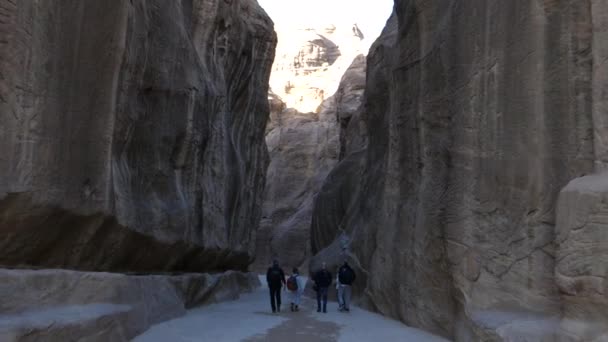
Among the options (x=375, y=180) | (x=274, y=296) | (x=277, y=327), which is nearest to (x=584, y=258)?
(x=277, y=327)

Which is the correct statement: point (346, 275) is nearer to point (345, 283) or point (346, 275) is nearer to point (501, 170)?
point (345, 283)

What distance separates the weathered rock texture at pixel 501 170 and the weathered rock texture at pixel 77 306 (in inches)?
197

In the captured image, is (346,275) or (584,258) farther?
(346,275)

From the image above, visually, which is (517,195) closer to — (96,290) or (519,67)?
(519,67)

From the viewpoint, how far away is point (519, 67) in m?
8.61

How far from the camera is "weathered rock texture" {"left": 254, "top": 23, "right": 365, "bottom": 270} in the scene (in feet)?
138

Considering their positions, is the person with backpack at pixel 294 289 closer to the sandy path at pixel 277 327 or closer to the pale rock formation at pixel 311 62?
the sandy path at pixel 277 327

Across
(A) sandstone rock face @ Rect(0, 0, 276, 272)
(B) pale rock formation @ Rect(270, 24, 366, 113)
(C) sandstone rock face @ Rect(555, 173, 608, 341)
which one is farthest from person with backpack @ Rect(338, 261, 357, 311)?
(B) pale rock formation @ Rect(270, 24, 366, 113)

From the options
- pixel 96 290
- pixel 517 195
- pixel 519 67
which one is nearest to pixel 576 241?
pixel 517 195

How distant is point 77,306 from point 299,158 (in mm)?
41699

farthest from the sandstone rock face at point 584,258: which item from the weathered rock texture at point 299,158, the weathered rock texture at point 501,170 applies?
the weathered rock texture at point 299,158

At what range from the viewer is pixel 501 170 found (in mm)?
8906

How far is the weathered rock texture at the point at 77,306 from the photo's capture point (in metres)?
7.20

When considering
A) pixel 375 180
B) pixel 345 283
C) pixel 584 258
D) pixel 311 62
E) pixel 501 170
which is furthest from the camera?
pixel 311 62
